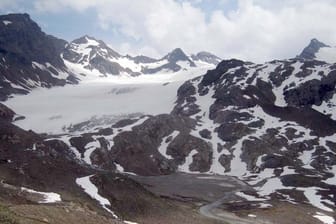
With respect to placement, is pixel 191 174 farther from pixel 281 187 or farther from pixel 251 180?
pixel 281 187

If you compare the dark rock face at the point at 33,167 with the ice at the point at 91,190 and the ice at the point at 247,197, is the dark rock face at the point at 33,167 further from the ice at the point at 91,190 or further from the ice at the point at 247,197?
the ice at the point at 247,197

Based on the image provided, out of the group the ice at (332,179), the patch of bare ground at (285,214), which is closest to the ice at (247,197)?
the patch of bare ground at (285,214)

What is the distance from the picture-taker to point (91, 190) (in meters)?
106

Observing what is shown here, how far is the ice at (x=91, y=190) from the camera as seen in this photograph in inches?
3840

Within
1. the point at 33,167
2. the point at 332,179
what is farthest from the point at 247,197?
the point at 33,167

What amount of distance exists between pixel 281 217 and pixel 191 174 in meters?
77.3

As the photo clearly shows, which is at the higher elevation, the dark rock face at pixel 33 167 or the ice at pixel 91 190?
the dark rock face at pixel 33 167

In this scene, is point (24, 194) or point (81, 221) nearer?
point (81, 221)

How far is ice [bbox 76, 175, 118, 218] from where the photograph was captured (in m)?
97.5

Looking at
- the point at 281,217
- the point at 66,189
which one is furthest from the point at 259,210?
the point at 66,189

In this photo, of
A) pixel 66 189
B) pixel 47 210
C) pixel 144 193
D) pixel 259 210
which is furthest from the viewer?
pixel 259 210

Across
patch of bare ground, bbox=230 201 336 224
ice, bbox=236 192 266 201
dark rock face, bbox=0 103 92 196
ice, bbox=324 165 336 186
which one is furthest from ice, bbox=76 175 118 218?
ice, bbox=324 165 336 186

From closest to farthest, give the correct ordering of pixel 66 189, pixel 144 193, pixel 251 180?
pixel 66 189 < pixel 144 193 < pixel 251 180

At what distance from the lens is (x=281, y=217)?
390 feet
